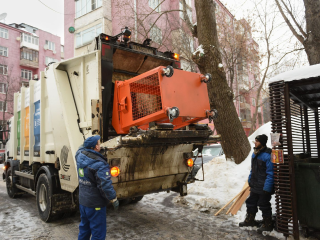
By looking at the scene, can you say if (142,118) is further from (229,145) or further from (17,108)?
(17,108)

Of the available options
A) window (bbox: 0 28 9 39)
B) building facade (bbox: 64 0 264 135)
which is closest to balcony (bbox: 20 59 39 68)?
window (bbox: 0 28 9 39)

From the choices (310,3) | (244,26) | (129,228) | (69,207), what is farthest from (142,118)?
(244,26)

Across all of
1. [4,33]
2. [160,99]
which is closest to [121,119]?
[160,99]

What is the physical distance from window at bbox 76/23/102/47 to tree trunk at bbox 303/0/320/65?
45.7 feet

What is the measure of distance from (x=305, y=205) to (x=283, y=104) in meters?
1.46

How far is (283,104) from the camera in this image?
384cm

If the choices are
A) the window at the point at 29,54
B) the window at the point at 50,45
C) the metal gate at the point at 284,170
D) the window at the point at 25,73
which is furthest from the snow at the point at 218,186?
the window at the point at 50,45

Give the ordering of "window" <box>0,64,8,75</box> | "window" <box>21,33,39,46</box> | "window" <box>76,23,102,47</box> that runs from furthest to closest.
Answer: "window" <box>21,33,39,46</box> → "window" <box>0,64,8,75</box> → "window" <box>76,23,102,47</box>

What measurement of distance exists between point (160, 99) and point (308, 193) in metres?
2.46

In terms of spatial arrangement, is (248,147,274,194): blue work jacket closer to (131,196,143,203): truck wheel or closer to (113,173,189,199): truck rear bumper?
(113,173,189,199): truck rear bumper

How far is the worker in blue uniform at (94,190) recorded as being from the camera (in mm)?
3104

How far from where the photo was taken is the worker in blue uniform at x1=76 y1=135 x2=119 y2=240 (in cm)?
310

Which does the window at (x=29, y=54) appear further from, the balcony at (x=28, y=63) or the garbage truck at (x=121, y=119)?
the garbage truck at (x=121, y=119)

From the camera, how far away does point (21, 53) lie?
31.9 m
